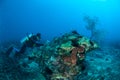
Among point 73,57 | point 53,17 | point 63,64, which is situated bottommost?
point 63,64

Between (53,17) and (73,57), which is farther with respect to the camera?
(53,17)

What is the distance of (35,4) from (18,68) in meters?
151

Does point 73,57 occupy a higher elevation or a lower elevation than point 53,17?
lower

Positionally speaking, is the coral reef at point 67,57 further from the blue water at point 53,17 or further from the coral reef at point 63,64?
the blue water at point 53,17

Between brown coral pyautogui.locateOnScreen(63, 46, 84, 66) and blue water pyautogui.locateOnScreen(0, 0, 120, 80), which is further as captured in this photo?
blue water pyautogui.locateOnScreen(0, 0, 120, 80)

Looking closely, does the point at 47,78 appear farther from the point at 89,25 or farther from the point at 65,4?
the point at 65,4

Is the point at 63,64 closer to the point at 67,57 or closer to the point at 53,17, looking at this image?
the point at 67,57

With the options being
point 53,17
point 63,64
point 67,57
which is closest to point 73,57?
point 67,57

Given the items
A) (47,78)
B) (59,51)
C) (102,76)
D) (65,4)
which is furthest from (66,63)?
(65,4)

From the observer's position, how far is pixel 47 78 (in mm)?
8227

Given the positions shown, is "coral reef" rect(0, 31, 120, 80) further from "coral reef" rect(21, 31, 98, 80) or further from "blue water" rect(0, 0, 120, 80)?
"blue water" rect(0, 0, 120, 80)

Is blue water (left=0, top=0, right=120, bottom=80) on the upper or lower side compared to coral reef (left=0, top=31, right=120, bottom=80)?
upper

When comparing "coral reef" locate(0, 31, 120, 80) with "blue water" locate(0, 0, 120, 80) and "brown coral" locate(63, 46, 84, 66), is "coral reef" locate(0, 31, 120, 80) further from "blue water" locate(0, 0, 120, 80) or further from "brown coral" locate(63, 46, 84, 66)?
"blue water" locate(0, 0, 120, 80)

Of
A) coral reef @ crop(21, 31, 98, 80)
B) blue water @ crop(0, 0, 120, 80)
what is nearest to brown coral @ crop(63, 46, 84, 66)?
coral reef @ crop(21, 31, 98, 80)
